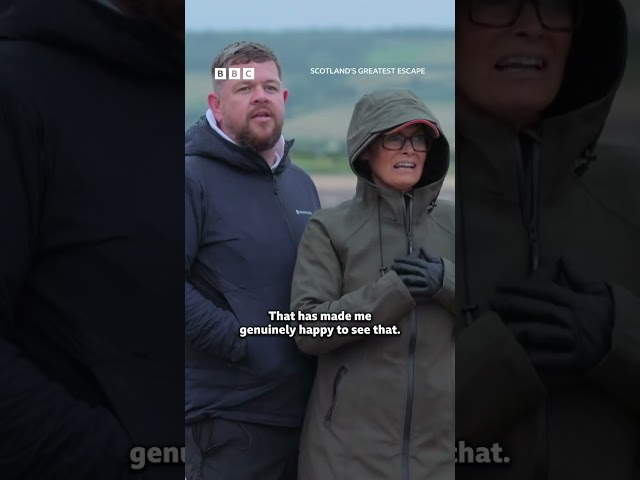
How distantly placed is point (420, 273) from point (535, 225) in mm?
433

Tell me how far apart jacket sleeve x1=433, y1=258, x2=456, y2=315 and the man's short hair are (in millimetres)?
873

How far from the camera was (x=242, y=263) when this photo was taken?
337 centimetres

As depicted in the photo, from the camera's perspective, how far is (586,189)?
3.50 metres

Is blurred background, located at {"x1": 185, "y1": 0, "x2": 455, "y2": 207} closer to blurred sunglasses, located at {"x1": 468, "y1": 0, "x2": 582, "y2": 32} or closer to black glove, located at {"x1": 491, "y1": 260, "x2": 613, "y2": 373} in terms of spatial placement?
blurred sunglasses, located at {"x1": 468, "y1": 0, "x2": 582, "y2": 32}

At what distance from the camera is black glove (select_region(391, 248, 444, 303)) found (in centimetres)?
333

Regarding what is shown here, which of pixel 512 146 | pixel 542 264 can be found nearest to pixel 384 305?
pixel 542 264
